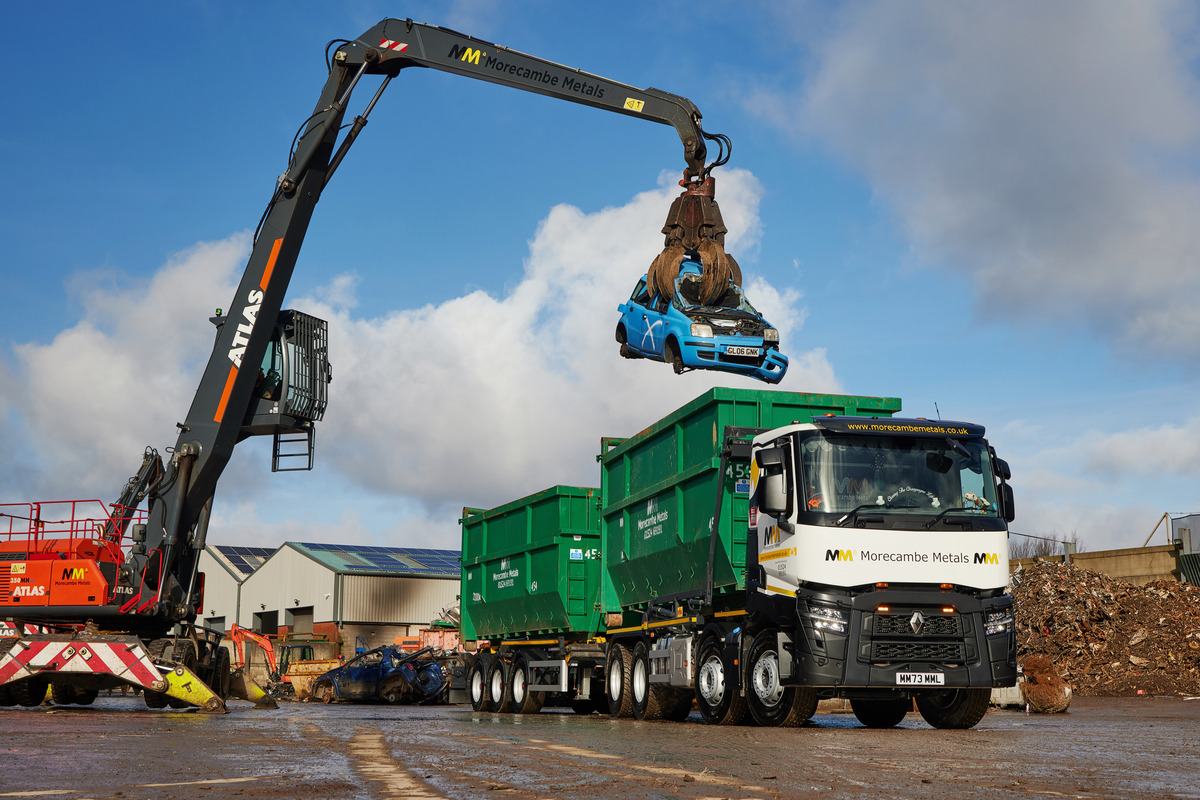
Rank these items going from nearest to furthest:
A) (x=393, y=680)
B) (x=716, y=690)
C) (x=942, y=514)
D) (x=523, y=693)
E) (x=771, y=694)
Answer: (x=942, y=514) → (x=771, y=694) → (x=716, y=690) → (x=523, y=693) → (x=393, y=680)

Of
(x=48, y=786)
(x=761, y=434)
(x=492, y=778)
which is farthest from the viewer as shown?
(x=761, y=434)

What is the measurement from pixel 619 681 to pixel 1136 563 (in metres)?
19.8

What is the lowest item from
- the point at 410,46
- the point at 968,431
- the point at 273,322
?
the point at 968,431

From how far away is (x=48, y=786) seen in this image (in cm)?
664

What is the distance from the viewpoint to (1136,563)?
102 ft

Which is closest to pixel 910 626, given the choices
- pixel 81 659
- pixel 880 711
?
pixel 880 711

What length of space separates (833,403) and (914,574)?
2800 millimetres

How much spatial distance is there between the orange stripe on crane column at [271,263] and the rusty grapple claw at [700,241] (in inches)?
238

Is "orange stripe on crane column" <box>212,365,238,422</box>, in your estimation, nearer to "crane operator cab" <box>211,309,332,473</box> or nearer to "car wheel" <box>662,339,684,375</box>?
"crane operator cab" <box>211,309,332,473</box>

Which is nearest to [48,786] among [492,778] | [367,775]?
[367,775]

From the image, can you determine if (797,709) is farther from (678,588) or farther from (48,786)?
(48,786)

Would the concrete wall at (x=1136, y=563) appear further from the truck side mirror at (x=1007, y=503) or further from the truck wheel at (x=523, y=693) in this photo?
the truck side mirror at (x=1007, y=503)

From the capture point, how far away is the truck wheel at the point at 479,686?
2131 centimetres

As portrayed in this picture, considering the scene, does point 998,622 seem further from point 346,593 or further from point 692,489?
point 346,593
